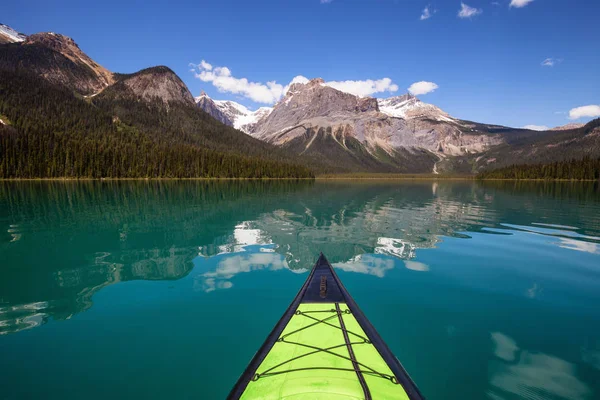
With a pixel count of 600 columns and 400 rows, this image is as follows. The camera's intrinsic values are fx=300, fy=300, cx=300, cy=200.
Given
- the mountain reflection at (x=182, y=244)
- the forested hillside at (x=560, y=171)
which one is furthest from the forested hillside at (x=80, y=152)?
the forested hillside at (x=560, y=171)

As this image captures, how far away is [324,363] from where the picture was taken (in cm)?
680

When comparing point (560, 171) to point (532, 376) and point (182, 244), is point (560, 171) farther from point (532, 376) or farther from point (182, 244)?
point (182, 244)

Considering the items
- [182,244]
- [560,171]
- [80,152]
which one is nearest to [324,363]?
[182,244]

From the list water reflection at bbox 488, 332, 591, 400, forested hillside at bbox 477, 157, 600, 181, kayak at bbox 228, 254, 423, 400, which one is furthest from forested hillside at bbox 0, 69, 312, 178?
water reflection at bbox 488, 332, 591, 400

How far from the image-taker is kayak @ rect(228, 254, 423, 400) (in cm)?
579

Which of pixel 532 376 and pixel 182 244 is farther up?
pixel 182 244

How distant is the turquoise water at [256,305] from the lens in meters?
7.99

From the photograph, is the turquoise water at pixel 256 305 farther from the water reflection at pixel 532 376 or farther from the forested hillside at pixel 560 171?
the forested hillside at pixel 560 171

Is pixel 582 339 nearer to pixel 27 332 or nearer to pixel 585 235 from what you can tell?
pixel 27 332

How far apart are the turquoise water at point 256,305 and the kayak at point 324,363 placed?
169 cm

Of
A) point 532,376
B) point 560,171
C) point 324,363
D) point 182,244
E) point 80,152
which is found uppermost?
point 80,152

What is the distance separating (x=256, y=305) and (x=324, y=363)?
611 cm

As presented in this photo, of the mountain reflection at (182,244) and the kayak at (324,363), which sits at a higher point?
the kayak at (324,363)

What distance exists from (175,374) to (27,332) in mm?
6076
